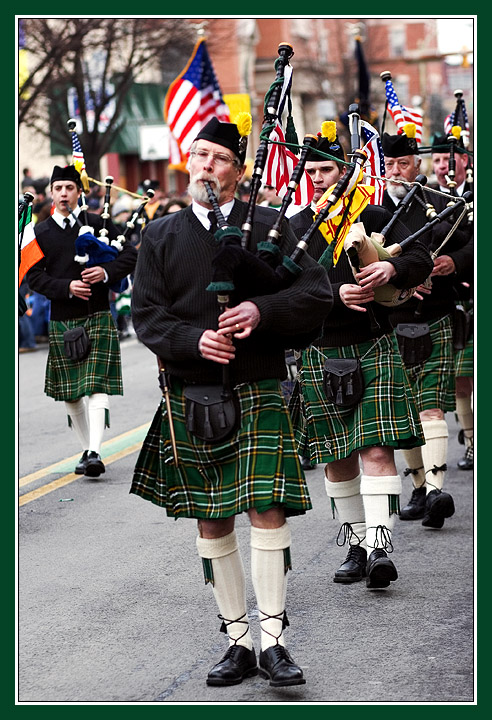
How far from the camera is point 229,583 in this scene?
14.8 ft

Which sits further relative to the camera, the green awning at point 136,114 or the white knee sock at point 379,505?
the green awning at point 136,114

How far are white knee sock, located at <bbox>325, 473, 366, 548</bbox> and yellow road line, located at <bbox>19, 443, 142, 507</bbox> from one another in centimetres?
250

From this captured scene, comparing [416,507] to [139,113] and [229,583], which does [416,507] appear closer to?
[229,583]

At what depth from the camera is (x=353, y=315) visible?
5.75 meters

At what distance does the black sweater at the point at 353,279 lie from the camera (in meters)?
5.70

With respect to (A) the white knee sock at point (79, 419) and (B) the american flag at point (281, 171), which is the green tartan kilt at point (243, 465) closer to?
(B) the american flag at point (281, 171)

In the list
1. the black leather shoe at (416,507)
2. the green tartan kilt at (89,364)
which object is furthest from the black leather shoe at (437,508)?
the green tartan kilt at (89,364)

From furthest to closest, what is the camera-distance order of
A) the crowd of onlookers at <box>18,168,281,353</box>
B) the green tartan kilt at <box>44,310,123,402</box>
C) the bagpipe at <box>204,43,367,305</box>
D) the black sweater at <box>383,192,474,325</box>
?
the crowd of onlookers at <box>18,168,281,353</box> < the green tartan kilt at <box>44,310,123,402</box> < the black sweater at <box>383,192,474,325</box> < the bagpipe at <box>204,43,367,305</box>

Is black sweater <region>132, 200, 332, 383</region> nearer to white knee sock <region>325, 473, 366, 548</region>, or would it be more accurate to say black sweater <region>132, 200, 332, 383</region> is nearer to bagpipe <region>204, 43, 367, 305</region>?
bagpipe <region>204, 43, 367, 305</region>

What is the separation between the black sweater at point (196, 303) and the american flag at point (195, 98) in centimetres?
1136

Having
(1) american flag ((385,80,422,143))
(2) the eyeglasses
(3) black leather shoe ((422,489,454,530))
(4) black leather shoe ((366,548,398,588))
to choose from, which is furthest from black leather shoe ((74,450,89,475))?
(2) the eyeglasses

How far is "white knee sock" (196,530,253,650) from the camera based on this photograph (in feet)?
14.8

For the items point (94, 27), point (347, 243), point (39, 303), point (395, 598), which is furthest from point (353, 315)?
point (94, 27)

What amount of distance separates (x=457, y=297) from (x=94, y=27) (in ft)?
53.0
